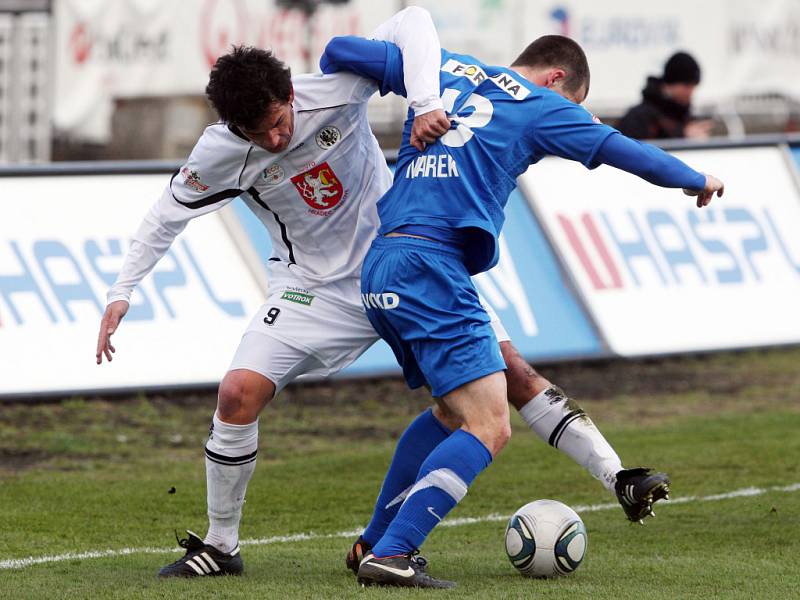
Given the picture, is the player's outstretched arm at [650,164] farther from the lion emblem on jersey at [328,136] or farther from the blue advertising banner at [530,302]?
the blue advertising banner at [530,302]

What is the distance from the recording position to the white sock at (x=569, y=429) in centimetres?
586

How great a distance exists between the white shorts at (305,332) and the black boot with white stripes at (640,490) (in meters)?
0.74

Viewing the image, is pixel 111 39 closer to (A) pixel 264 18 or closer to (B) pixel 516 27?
(A) pixel 264 18

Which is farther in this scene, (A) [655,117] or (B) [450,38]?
(B) [450,38]

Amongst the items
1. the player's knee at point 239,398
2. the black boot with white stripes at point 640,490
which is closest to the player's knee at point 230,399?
the player's knee at point 239,398

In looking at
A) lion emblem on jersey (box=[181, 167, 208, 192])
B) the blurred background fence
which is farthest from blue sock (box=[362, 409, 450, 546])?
the blurred background fence

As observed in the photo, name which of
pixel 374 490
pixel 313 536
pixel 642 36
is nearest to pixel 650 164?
pixel 313 536

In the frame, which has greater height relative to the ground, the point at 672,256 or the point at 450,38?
the point at 672,256

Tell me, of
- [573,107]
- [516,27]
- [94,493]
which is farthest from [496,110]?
[516,27]

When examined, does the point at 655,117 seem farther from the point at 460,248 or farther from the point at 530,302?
the point at 460,248

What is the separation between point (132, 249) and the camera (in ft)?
18.9

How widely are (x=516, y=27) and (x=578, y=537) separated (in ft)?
42.5

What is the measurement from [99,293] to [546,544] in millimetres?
4902

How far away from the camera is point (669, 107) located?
11.8m
